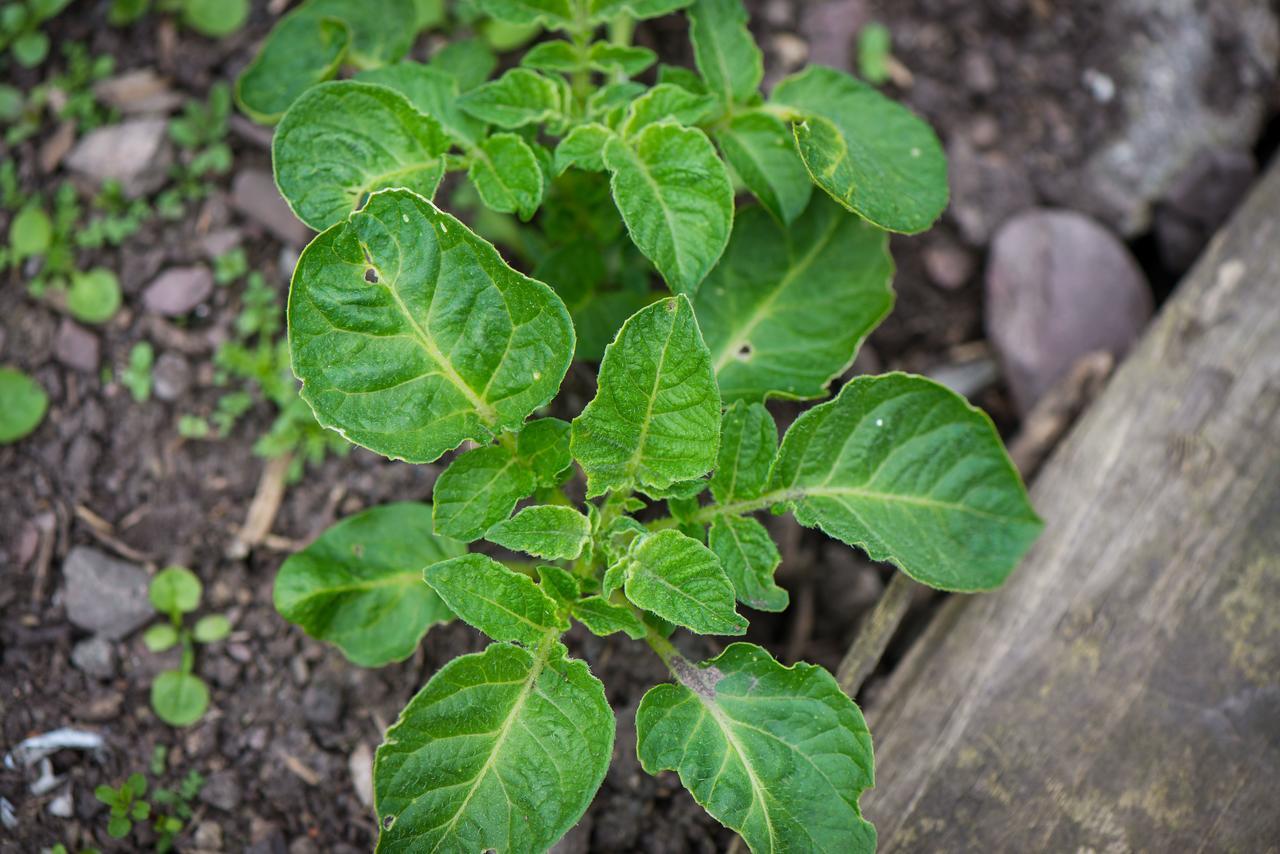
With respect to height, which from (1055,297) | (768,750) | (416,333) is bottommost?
(768,750)

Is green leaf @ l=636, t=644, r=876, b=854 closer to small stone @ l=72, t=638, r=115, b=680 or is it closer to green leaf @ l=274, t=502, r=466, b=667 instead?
green leaf @ l=274, t=502, r=466, b=667

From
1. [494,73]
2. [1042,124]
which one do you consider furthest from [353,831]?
[1042,124]

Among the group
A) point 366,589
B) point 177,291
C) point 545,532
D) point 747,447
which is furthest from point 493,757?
point 177,291

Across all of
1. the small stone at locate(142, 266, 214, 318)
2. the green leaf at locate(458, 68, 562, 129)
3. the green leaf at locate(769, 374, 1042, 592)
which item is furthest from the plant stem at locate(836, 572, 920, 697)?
the small stone at locate(142, 266, 214, 318)

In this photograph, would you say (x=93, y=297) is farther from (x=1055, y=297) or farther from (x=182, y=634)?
(x=1055, y=297)

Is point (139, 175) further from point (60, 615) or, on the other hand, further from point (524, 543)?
point (524, 543)
